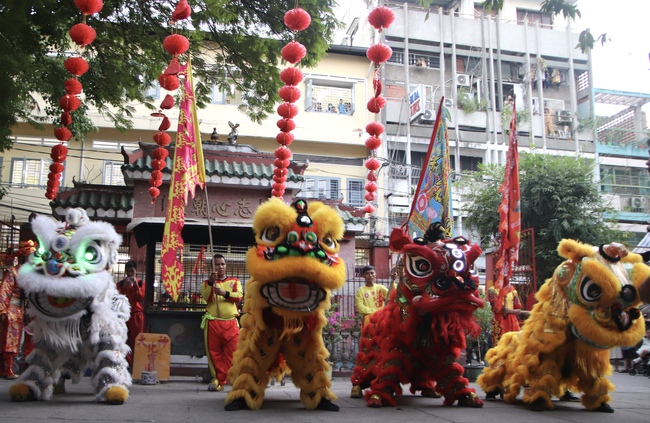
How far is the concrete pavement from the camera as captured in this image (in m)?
4.63

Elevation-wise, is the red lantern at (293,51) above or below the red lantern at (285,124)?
above

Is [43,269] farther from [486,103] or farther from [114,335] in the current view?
[486,103]

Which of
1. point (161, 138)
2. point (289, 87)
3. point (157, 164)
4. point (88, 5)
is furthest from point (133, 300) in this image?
point (88, 5)

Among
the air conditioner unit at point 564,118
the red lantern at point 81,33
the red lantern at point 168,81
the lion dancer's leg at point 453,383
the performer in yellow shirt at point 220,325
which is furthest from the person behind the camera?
the air conditioner unit at point 564,118

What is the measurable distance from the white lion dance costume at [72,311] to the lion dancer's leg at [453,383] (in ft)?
9.21

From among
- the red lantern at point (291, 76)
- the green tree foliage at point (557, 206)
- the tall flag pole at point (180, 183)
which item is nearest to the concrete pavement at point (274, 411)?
the tall flag pole at point (180, 183)

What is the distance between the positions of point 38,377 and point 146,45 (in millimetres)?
5899

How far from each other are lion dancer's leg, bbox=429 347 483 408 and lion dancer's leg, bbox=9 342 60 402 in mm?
3379

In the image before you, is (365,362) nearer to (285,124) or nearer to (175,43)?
(285,124)

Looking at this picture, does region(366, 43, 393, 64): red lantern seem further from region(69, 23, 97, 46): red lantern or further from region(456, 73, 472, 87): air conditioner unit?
region(456, 73, 472, 87): air conditioner unit

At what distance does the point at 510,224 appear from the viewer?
27.5 ft

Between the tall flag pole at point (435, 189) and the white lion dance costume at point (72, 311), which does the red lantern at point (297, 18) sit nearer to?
Answer: the tall flag pole at point (435, 189)

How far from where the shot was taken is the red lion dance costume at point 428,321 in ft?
17.6

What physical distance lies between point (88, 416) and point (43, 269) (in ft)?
4.34
